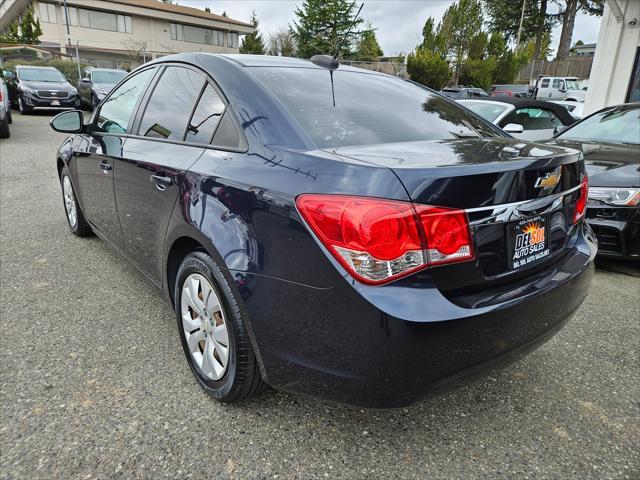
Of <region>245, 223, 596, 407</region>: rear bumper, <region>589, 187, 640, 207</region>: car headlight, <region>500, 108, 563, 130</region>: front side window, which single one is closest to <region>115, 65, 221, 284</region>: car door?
<region>245, 223, 596, 407</region>: rear bumper

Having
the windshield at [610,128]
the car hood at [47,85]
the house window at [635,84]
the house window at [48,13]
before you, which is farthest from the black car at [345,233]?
the house window at [48,13]

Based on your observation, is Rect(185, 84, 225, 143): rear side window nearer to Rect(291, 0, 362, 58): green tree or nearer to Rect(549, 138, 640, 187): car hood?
Rect(549, 138, 640, 187): car hood

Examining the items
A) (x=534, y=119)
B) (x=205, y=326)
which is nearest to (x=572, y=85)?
(x=534, y=119)

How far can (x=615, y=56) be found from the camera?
10.0m

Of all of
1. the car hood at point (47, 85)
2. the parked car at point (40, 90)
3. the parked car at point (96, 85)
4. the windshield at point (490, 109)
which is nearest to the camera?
the windshield at point (490, 109)

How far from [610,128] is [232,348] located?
202 inches

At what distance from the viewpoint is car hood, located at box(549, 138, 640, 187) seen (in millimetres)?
3873

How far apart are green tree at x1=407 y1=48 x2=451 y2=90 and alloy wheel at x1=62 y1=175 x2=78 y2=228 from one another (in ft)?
108

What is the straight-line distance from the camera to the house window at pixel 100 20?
122 feet

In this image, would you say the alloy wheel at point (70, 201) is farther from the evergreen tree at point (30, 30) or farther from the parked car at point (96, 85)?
the evergreen tree at point (30, 30)

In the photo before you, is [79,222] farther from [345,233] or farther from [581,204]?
[581,204]

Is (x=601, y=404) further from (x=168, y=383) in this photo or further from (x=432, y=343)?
(x=168, y=383)

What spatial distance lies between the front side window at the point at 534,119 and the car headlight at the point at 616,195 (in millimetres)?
3481

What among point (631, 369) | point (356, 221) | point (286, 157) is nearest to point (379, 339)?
point (356, 221)
